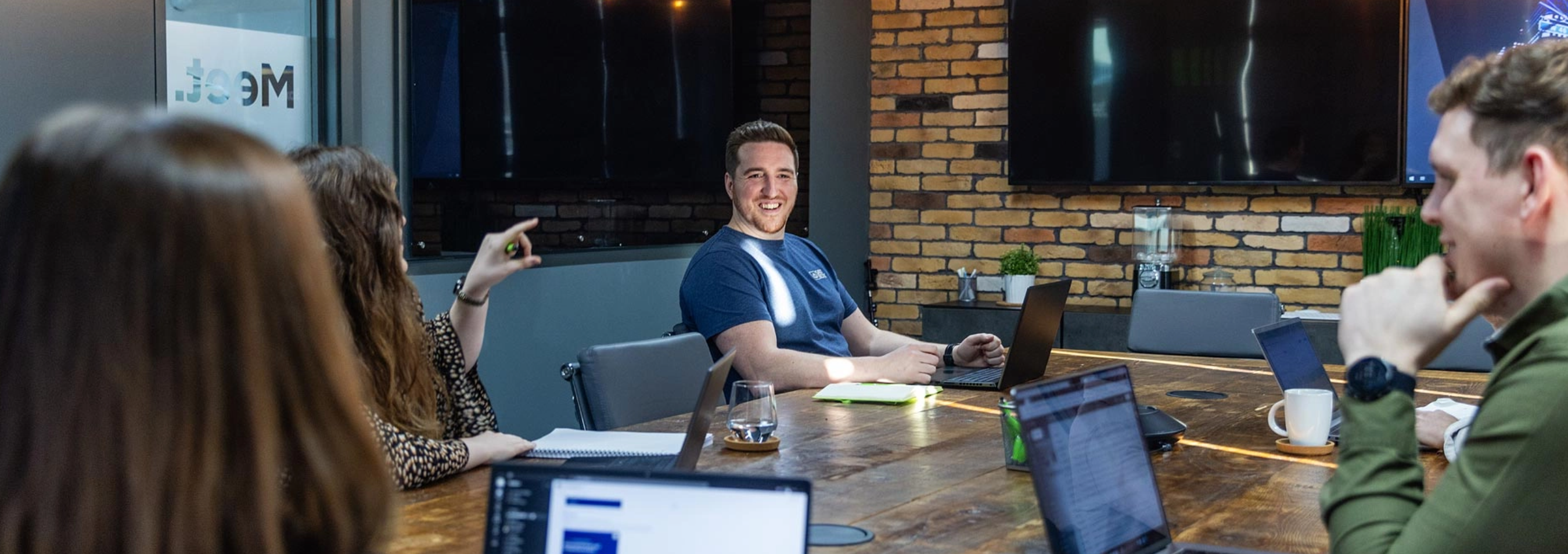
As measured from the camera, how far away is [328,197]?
2.16 meters

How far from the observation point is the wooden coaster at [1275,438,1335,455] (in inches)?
91.7

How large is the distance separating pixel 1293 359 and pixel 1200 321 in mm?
1498

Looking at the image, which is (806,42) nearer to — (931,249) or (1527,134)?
(931,249)

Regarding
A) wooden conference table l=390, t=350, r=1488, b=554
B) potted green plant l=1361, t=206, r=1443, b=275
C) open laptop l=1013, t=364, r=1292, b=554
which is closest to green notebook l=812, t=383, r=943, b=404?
wooden conference table l=390, t=350, r=1488, b=554

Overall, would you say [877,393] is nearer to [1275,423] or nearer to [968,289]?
[1275,423]

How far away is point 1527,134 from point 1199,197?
4.15 meters

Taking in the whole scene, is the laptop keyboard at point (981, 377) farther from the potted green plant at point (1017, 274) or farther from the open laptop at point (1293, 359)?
the potted green plant at point (1017, 274)

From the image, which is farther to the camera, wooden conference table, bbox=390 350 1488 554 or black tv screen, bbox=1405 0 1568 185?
black tv screen, bbox=1405 0 1568 185

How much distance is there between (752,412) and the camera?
2.27 m

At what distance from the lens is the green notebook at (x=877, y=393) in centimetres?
290

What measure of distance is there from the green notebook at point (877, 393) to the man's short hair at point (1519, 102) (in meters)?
1.66

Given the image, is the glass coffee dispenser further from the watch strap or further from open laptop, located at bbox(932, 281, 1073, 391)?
the watch strap

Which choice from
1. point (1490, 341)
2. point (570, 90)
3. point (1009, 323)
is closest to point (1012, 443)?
point (1490, 341)

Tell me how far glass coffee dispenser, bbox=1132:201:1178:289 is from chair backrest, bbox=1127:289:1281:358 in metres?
1.11
